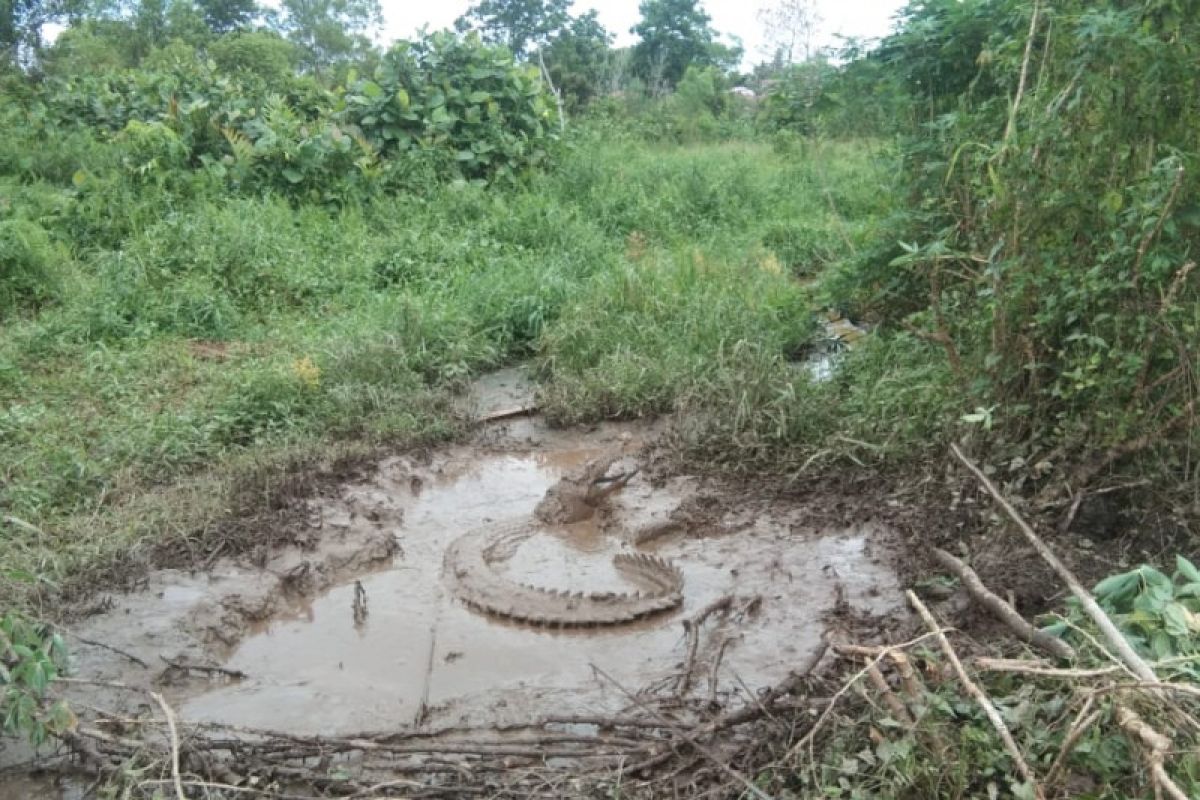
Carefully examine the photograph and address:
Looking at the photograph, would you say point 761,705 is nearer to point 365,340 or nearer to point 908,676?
point 908,676

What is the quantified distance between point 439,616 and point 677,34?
83.5 ft

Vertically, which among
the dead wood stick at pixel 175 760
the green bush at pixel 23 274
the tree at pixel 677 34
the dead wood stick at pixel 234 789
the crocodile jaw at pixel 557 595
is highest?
the tree at pixel 677 34

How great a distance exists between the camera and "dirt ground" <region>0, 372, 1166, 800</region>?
3.23 meters

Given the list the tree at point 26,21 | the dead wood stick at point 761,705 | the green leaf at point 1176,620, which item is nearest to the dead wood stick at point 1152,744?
the green leaf at point 1176,620

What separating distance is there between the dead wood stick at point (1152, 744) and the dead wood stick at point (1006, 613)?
416 millimetres

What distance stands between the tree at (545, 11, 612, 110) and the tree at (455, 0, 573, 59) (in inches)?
21.7

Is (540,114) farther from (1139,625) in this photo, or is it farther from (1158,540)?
(1139,625)

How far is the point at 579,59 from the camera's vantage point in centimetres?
2384

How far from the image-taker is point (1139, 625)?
2.64 metres

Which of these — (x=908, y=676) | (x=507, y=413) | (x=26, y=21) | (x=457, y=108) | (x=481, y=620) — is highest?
(x=26, y=21)

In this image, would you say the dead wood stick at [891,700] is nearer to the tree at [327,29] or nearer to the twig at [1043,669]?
the twig at [1043,669]

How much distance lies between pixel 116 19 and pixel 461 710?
24.2 metres

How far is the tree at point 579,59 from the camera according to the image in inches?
828

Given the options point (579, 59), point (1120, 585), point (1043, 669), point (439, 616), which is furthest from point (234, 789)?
point (579, 59)
